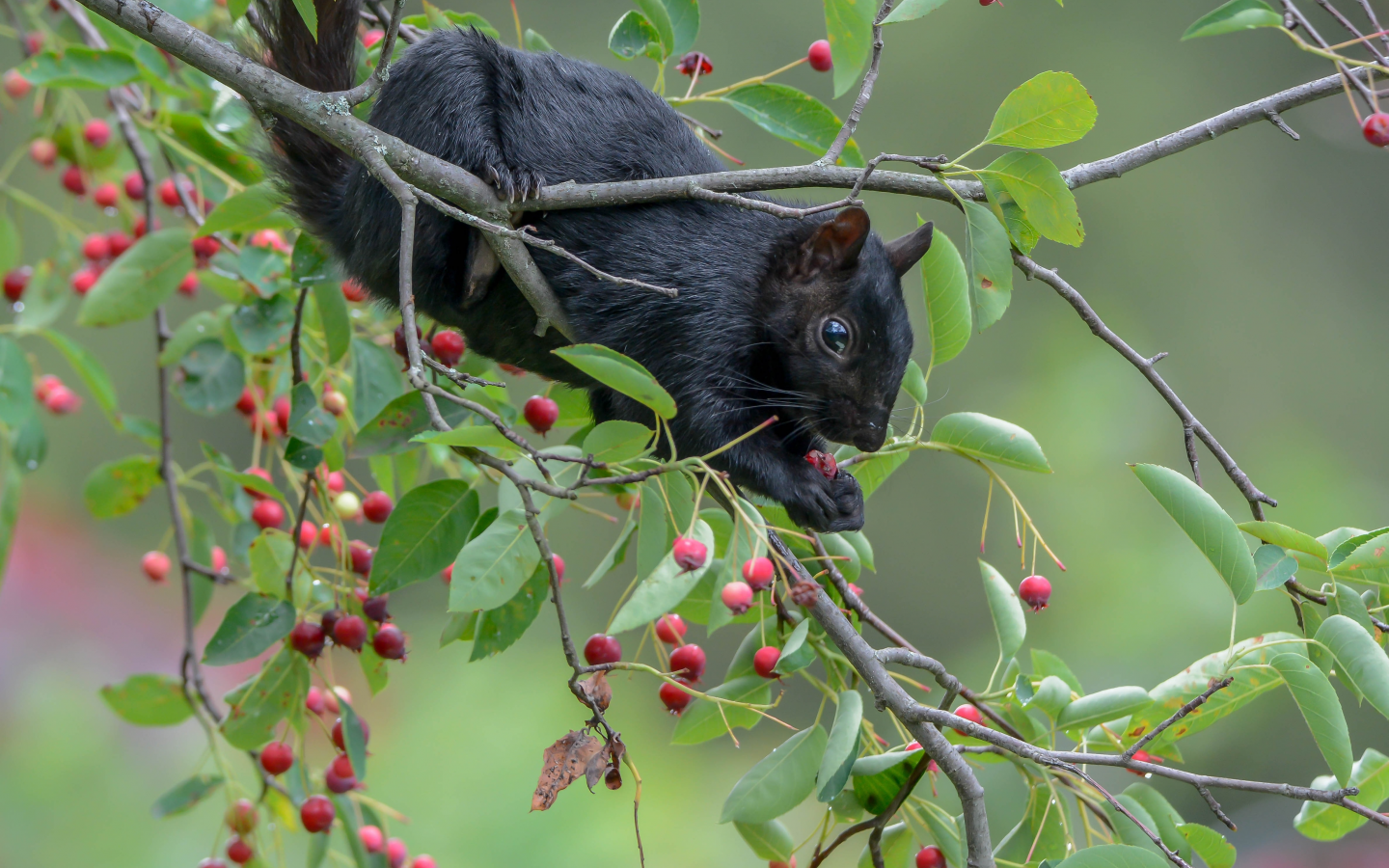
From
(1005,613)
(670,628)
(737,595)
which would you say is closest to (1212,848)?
(1005,613)

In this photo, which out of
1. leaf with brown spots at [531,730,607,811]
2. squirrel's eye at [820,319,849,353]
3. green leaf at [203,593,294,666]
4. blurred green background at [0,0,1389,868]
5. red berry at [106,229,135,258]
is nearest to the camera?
leaf with brown spots at [531,730,607,811]

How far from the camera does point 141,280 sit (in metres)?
1.55

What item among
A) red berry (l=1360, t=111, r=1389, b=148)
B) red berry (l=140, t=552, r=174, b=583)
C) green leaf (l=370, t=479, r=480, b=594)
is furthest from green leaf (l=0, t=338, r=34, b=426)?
red berry (l=1360, t=111, r=1389, b=148)

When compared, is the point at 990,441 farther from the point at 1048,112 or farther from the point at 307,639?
the point at 307,639

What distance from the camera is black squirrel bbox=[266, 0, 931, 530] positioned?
4.64ft

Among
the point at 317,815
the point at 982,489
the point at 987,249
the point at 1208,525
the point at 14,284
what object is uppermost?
the point at 987,249

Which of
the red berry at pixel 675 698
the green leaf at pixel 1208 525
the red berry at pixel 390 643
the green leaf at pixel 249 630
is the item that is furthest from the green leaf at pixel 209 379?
the green leaf at pixel 1208 525

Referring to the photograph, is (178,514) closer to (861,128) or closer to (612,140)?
(612,140)

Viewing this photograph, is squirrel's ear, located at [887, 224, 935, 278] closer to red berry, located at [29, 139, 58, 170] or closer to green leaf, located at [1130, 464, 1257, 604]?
green leaf, located at [1130, 464, 1257, 604]

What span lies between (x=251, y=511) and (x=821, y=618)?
1.10 m

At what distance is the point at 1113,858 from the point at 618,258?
0.92 m

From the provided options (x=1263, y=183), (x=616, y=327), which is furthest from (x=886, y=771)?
(x=1263, y=183)

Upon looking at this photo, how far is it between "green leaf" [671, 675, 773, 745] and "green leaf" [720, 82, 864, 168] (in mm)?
737

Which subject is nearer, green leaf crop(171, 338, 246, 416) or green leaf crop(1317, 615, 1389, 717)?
green leaf crop(1317, 615, 1389, 717)
